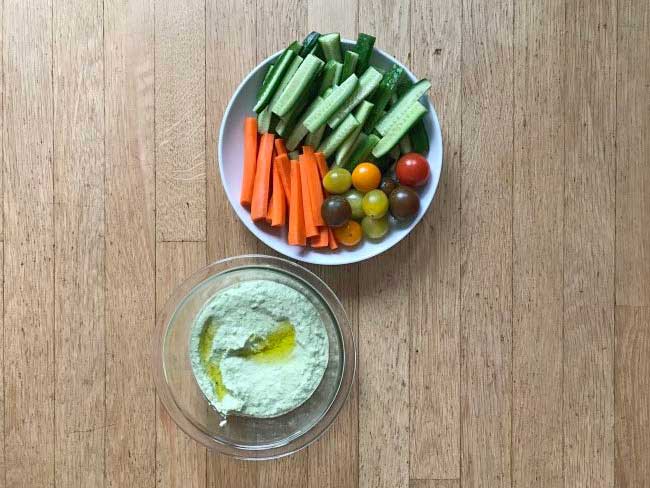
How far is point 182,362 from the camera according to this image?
130cm

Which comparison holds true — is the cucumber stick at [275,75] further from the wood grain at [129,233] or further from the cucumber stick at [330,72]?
the wood grain at [129,233]

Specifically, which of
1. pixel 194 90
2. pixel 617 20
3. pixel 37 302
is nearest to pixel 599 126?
pixel 617 20

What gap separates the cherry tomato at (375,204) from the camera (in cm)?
127

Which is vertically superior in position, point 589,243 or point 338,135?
point 338,135

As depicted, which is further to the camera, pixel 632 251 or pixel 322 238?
pixel 632 251

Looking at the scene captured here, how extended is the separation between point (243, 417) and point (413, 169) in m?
0.60

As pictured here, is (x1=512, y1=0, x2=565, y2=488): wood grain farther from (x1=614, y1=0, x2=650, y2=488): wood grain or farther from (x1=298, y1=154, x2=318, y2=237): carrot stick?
(x1=298, y1=154, x2=318, y2=237): carrot stick

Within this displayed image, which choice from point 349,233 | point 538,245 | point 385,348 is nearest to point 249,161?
point 349,233

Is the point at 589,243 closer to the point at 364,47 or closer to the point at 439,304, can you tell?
the point at 439,304

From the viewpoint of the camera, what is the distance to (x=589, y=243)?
142 cm

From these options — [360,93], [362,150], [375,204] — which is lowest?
[375,204]

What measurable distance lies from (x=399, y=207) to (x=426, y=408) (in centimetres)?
45

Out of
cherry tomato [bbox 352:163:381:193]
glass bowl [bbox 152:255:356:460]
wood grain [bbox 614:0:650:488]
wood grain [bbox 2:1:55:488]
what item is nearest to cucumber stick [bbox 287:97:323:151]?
Answer: cherry tomato [bbox 352:163:381:193]

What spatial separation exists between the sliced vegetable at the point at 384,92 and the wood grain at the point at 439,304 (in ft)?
0.45
